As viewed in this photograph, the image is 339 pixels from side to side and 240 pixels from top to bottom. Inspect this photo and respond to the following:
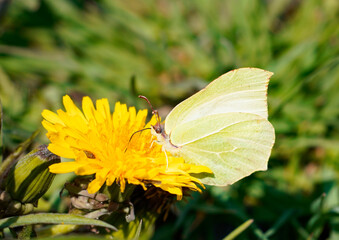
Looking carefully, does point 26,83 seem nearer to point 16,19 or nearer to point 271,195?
point 16,19

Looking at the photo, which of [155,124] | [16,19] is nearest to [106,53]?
[16,19]

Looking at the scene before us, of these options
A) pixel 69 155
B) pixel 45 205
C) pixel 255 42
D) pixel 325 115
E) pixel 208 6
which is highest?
pixel 208 6

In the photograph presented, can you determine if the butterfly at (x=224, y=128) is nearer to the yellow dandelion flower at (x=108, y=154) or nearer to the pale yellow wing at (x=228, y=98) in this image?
the pale yellow wing at (x=228, y=98)

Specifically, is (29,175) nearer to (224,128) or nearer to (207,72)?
(224,128)

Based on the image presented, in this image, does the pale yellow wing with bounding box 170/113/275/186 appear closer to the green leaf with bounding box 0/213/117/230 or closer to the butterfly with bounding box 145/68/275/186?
the butterfly with bounding box 145/68/275/186

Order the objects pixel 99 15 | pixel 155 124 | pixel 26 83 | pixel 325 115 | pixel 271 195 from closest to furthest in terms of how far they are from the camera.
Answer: pixel 155 124, pixel 271 195, pixel 325 115, pixel 26 83, pixel 99 15

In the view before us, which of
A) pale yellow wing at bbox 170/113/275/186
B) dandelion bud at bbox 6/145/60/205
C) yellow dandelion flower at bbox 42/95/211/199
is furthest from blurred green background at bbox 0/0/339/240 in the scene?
dandelion bud at bbox 6/145/60/205

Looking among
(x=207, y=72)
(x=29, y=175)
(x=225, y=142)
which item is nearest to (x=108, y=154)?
(x=29, y=175)
